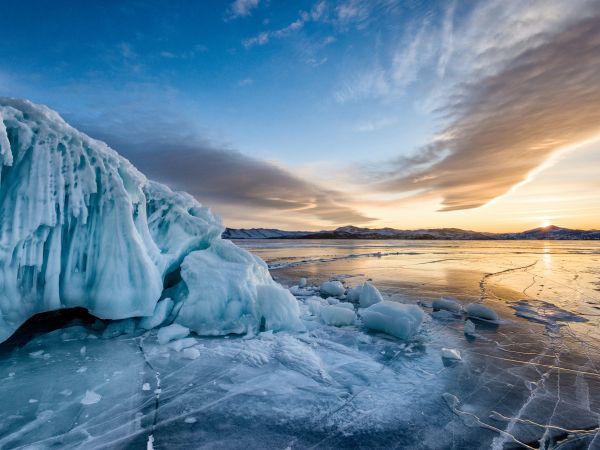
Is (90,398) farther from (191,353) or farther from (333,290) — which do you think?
(333,290)

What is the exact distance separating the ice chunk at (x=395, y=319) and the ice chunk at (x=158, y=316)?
3.62 meters

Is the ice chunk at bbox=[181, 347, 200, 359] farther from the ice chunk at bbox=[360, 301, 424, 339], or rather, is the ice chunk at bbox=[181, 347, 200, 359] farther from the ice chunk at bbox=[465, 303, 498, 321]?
the ice chunk at bbox=[465, 303, 498, 321]

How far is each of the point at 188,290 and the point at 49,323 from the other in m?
2.30

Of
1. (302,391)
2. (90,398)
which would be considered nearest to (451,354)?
(302,391)

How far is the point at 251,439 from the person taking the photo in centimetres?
233

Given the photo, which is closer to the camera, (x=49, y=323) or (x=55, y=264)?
(x=55, y=264)

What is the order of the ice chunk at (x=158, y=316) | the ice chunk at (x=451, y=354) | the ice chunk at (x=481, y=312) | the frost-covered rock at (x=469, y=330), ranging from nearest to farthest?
the ice chunk at (x=451, y=354), the ice chunk at (x=158, y=316), the frost-covered rock at (x=469, y=330), the ice chunk at (x=481, y=312)

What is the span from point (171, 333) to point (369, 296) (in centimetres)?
453

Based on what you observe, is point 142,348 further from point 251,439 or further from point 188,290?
point 251,439

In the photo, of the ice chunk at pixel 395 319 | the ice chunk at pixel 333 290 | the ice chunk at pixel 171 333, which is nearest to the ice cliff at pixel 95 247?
the ice chunk at pixel 171 333

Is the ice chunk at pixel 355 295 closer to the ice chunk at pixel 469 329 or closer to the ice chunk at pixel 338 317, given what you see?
the ice chunk at pixel 338 317

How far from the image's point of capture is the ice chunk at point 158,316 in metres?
4.91

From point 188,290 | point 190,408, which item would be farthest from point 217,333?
point 190,408

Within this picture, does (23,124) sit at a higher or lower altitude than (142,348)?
higher
